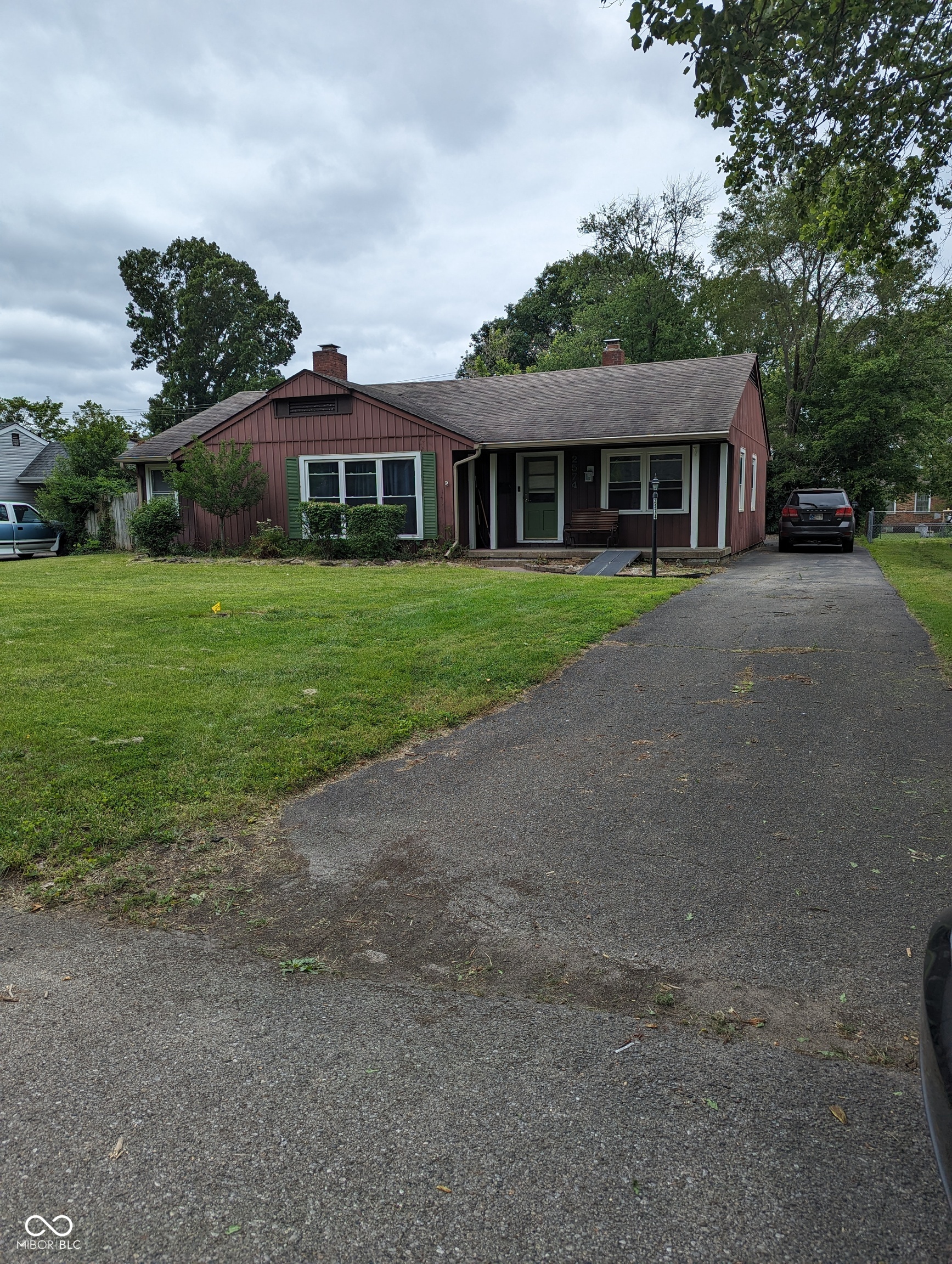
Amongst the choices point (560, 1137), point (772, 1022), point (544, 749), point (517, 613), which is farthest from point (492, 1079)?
point (517, 613)

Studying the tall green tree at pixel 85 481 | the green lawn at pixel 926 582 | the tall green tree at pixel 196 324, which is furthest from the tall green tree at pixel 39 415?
the green lawn at pixel 926 582

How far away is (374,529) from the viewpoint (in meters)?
17.8

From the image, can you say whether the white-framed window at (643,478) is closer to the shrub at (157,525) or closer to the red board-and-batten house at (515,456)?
the red board-and-batten house at (515,456)

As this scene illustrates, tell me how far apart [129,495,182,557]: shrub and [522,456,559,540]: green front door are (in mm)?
8651

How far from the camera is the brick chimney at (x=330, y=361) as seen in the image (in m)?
19.8

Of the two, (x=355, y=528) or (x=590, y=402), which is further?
(x=590, y=402)

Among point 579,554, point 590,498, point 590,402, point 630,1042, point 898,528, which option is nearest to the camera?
point 630,1042

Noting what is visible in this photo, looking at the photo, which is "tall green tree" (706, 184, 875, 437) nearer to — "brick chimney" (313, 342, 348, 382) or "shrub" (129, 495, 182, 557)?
"brick chimney" (313, 342, 348, 382)

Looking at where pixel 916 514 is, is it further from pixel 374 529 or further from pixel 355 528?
pixel 355 528

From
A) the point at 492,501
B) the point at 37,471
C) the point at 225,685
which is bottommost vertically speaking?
the point at 225,685

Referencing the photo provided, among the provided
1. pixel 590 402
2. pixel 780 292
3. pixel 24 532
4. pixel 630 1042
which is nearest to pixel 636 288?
pixel 780 292

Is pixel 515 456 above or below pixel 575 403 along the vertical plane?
below

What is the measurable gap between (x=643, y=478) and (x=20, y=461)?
98.6 feet

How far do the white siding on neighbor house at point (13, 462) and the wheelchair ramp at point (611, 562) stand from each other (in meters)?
28.7
